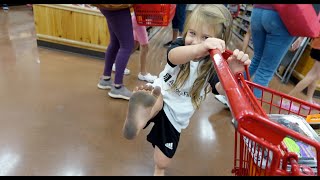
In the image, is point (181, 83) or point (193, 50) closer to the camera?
point (193, 50)

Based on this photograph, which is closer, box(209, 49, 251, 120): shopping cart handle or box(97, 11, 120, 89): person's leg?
box(209, 49, 251, 120): shopping cart handle

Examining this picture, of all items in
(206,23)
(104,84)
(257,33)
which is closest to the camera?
(206,23)

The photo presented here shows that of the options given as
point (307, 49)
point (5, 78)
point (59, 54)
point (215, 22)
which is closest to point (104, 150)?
point (215, 22)

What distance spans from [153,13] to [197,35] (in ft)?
3.16

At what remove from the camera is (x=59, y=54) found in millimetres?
2887

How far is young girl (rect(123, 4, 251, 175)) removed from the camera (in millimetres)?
890

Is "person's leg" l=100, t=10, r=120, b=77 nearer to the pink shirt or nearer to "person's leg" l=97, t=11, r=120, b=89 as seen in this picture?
"person's leg" l=97, t=11, r=120, b=89

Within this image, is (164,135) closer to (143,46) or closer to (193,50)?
(193,50)

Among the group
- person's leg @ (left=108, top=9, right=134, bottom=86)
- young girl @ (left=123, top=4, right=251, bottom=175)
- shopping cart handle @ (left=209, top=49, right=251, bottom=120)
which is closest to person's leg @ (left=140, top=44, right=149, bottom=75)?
person's leg @ (left=108, top=9, right=134, bottom=86)

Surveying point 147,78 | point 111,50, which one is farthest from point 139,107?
point 147,78

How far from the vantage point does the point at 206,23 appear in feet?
3.08

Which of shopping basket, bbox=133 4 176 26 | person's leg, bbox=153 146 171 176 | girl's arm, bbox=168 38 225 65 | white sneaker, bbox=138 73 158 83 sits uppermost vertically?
girl's arm, bbox=168 38 225 65

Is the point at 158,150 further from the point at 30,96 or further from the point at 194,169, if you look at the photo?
the point at 30,96

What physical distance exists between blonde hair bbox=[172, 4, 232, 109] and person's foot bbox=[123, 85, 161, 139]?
0.55 ft
